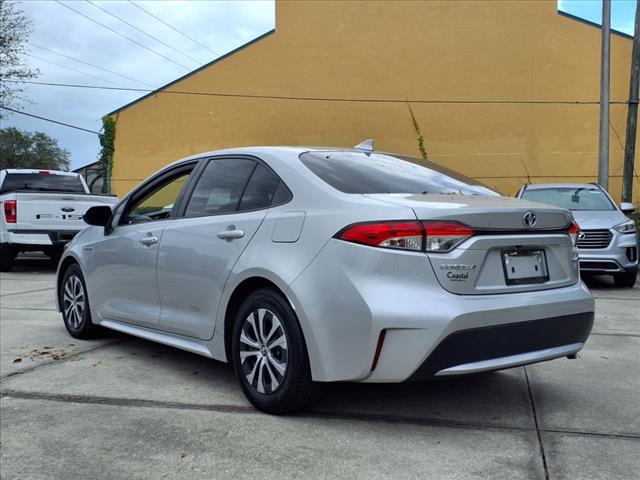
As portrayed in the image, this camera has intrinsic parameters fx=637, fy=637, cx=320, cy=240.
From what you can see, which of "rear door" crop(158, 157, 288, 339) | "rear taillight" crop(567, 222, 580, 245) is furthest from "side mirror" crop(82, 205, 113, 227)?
"rear taillight" crop(567, 222, 580, 245)

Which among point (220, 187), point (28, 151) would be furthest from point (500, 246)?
point (28, 151)

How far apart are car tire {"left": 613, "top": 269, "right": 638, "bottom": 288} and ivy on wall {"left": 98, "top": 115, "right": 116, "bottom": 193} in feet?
Answer: 80.4

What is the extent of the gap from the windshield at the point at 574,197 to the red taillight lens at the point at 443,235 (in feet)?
24.7

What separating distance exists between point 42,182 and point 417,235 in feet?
36.7

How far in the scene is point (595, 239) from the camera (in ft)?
29.9

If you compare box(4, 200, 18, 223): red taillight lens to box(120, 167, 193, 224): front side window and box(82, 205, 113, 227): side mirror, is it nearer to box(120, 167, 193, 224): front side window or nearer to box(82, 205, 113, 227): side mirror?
box(82, 205, 113, 227): side mirror

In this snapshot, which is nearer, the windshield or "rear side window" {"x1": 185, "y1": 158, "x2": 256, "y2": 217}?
"rear side window" {"x1": 185, "y1": 158, "x2": 256, "y2": 217}

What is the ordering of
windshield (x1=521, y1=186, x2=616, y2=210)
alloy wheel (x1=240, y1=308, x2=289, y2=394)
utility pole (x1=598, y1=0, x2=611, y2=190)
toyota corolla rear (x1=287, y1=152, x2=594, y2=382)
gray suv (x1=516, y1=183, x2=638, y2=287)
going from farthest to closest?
utility pole (x1=598, y1=0, x2=611, y2=190) < windshield (x1=521, y1=186, x2=616, y2=210) < gray suv (x1=516, y1=183, x2=638, y2=287) < alloy wheel (x1=240, y1=308, x2=289, y2=394) < toyota corolla rear (x1=287, y1=152, x2=594, y2=382)

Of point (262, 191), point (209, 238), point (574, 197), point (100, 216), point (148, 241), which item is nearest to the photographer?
point (262, 191)

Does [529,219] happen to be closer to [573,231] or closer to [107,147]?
[573,231]

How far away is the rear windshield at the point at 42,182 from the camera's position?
1205 centimetres

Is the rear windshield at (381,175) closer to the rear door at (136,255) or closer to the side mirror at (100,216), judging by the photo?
the rear door at (136,255)

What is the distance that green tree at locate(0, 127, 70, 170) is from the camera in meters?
56.1

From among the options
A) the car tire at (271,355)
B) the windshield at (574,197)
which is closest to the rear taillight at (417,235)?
the car tire at (271,355)
